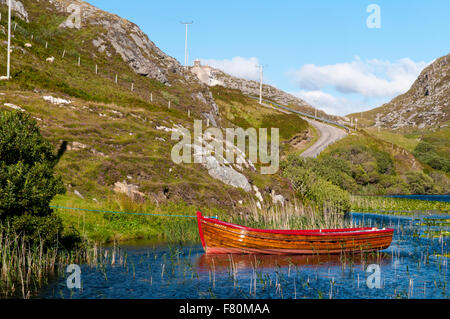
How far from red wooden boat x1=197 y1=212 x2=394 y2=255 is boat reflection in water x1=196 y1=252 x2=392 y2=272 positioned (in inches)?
14.9

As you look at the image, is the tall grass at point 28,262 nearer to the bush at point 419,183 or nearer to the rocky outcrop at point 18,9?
the rocky outcrop at point 18,9

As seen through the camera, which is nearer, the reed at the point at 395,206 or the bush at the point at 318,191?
the bush at the point at 318,191

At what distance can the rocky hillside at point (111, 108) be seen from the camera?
41794 millimetres

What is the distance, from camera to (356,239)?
Result: 30125mm

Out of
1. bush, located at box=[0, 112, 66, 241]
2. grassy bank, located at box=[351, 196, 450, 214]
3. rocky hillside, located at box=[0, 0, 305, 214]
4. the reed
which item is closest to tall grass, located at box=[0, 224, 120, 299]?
bush, located at box=[0, 112, 66, 241]

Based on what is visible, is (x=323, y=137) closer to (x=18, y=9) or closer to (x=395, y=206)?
(x=395, y=206)

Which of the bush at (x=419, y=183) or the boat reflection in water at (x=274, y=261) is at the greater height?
the bush at (x=419, y=183)

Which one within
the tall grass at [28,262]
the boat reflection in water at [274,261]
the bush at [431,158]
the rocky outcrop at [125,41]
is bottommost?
the boat reflection in water at [274,261]

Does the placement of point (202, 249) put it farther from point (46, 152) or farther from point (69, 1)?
point (69, 1)

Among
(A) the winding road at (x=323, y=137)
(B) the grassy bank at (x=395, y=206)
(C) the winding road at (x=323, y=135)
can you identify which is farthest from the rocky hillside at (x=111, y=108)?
(C) the winding road at (x=323, y=135)

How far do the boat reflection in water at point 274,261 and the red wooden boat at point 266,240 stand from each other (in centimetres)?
38

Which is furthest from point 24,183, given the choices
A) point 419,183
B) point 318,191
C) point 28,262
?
point 419,183

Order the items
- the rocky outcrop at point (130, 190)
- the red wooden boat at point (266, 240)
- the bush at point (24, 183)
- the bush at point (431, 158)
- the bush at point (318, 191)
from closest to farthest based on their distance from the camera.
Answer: the bush at point (24, 183)
the red wooden boat at point (266, 240)
the rocky outcrop at point (130, 190)
the bush at point (318, 191)
the bush at point (431, 158)

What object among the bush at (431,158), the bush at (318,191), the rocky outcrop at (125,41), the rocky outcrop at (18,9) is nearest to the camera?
the bush at (318,191)
